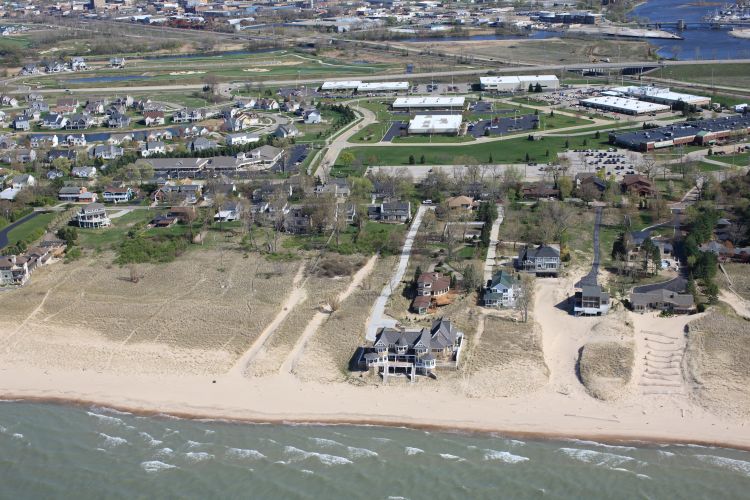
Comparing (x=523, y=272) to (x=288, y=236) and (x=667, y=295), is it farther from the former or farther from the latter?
(x=288, y=236)

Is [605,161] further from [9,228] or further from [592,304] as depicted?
[9,228]

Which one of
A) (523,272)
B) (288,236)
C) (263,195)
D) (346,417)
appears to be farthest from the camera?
(263,195)

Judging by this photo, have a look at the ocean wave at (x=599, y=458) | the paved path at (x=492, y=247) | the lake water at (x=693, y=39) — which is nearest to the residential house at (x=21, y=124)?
the paved path at (x=492, y=247)

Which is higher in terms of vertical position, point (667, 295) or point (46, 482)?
point (667, 295)

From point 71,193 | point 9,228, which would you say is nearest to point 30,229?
point 9,228

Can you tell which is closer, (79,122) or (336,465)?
(336,465)

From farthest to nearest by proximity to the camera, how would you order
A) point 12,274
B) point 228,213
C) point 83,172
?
point 83,172 → point 228,213 → point 12,274

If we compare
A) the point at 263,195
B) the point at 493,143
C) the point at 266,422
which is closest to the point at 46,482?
the point at 266,422
